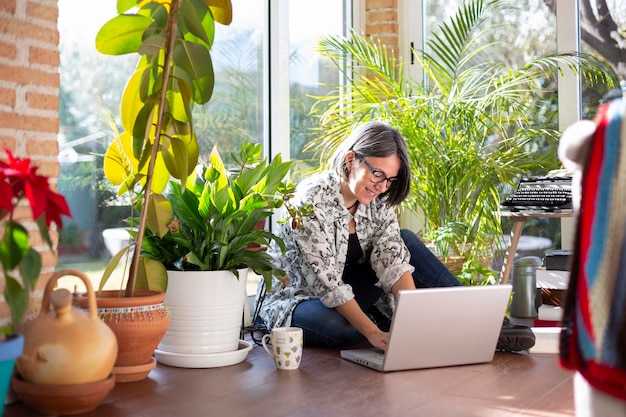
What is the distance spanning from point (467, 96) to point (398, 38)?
0.65 meters

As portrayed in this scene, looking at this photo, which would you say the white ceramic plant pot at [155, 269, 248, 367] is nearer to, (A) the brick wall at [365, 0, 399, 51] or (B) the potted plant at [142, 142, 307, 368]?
(B) the potted plant at [142, 142, 307, 368]

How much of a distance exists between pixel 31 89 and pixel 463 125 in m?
2.38

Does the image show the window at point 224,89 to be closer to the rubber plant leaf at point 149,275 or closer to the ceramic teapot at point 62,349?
the rubber plant leaf at point 149,275

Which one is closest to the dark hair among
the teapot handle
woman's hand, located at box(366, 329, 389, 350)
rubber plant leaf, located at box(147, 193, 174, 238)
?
woman's hand, located at box(366, 329, 389, 350)

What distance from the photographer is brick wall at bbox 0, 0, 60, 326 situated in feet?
7.86

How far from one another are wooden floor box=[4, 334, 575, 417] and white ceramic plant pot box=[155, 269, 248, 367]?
66 mm

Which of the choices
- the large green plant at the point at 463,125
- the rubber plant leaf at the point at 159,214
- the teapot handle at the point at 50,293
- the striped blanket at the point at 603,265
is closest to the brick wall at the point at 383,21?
the large green plant at the point at 463,125

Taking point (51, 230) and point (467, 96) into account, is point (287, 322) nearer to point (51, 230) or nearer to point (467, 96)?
point (51, 230)

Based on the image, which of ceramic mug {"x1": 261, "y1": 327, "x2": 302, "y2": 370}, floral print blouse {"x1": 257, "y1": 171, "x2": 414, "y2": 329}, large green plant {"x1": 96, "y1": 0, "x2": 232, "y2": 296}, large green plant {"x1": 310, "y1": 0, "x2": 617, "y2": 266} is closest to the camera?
large green plant {"x1": 96, "y1": 0, "x2": 232, "y2": 296}

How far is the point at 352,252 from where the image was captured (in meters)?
3.29

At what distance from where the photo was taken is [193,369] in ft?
9.27

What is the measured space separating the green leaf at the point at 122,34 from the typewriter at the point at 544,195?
1948 mm

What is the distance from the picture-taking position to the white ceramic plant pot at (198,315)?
2.82 m

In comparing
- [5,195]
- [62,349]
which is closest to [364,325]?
[62,349]
